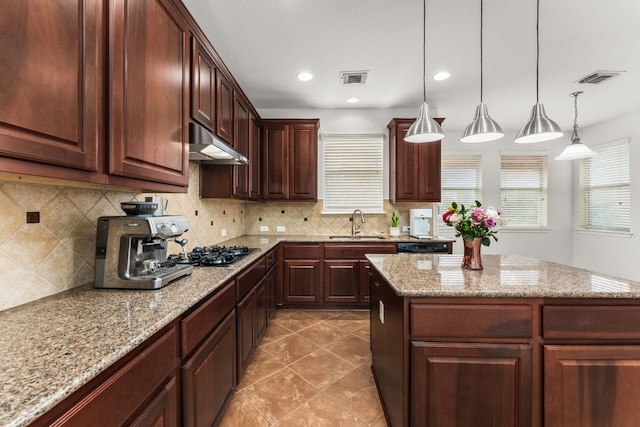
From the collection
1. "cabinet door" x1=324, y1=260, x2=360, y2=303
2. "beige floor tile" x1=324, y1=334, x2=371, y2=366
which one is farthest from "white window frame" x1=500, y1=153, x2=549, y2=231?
"beige floor tile" x1=324, y1=334, x2=371, y2=366

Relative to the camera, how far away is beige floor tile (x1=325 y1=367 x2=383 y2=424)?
1849mm

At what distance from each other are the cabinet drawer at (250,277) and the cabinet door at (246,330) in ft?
0.18

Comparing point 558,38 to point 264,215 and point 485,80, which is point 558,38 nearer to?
point 485,80

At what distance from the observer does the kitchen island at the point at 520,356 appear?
1.34 meters

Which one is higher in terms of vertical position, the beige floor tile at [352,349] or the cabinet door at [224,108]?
the cabinet door at [224,108]

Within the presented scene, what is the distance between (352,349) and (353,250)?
1.28 metres

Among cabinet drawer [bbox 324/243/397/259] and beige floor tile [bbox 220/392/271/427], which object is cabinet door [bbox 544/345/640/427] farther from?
cabinet drawer [bbox 324/243/397/259]

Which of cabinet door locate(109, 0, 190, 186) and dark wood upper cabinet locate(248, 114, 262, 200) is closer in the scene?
cabinet door locate(109, 0, 190, 186)

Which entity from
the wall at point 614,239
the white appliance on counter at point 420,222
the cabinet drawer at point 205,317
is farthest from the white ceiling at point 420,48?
the cabinet drawer at point 205,317

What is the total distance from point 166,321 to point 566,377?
184 centimetres

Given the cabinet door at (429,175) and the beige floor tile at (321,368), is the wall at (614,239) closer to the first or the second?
the cabinet door at (429,175)

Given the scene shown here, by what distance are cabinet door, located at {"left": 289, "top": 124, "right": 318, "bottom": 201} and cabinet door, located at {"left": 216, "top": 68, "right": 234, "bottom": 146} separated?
52.0 inches

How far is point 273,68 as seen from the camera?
3.07m

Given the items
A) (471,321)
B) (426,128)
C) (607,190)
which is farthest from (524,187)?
(471,321)
